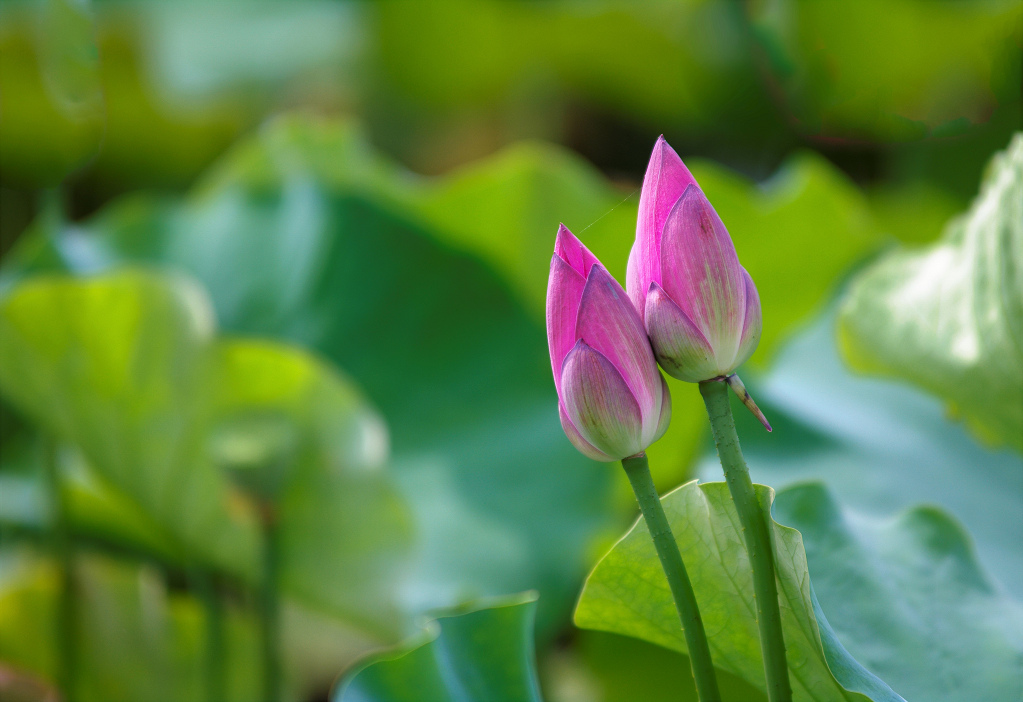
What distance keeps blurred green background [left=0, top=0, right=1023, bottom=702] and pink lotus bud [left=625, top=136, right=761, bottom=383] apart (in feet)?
0.09

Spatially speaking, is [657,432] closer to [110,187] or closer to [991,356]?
[991,356]

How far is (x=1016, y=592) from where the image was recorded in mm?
353

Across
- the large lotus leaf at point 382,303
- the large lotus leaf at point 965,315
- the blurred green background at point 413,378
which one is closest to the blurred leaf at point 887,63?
the blurred green background at point 413,378

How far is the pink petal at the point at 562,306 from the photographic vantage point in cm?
19

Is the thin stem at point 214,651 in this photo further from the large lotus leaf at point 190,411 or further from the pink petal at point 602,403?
the pink petal at point 602,403

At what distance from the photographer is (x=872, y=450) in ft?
1.51

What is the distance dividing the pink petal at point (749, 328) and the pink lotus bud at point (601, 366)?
0.06 feet

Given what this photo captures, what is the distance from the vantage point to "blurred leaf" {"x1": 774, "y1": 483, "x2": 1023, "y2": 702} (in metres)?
0.26

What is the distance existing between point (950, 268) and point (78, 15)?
44 cm

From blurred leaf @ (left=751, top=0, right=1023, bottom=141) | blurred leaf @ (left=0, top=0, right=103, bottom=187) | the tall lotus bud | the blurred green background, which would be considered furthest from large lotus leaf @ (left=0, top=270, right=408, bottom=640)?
blurred leaf @ (left=751, top=0, right=1023, bottom=141)

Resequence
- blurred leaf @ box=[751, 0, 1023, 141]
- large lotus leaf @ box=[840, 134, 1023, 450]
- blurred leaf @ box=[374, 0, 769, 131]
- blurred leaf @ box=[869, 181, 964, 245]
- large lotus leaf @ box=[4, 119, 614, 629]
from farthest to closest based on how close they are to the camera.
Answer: blurred leaf @ box=[374, 0, 769, 131] → blurred leaf @ box=[751, 0, 1023, 141] → blurred leaf @ box=[869, 181, 964, 245] → large lotus leaf @ box=[4, 119, 614, 629] → large lotus leaf @ box=[840, 134, 1023, 450]

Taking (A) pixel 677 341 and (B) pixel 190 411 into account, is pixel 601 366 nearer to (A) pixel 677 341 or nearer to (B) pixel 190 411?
(A) pixel 677 341

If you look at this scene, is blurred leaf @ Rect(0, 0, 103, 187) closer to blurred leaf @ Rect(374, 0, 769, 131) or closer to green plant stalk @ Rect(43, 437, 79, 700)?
green plant stalk @ Rect(43, 437, 79, 700)

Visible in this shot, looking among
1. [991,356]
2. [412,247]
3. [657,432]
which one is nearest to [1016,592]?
[991,356]
